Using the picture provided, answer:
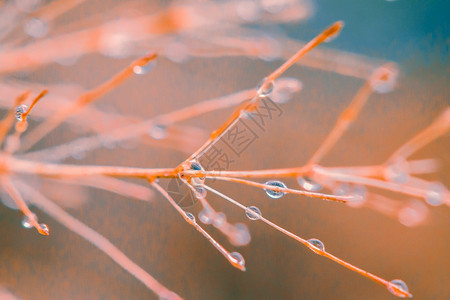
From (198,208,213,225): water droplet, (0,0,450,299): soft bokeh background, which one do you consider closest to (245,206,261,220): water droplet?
(198,208,213,225): water droplet

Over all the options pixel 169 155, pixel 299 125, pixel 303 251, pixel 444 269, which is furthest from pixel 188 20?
pixel 444 269

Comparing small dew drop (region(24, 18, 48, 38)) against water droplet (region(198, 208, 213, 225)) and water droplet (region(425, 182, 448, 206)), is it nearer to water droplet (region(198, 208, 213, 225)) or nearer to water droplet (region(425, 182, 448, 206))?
water droplet (region(198, 208, 213, 225))

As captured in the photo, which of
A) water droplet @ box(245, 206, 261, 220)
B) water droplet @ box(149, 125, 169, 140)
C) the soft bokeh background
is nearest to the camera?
water droplet @ box(245, 206, 261, 220)

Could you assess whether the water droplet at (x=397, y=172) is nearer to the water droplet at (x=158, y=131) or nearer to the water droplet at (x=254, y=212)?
the water droplet at (x=254, y=212)

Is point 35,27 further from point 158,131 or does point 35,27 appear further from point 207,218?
point 207,218

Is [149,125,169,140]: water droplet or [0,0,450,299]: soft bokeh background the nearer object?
[149,125,169,140]: water droplet

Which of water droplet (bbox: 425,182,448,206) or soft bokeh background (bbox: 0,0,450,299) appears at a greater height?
soft bokeh background (bbox: 0,0,450,299)

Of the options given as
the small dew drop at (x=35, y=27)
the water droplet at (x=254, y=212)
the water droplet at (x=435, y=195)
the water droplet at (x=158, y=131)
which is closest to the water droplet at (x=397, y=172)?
the water droplet at (x=435, y=195)

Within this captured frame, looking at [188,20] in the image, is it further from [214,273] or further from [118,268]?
[214,273]

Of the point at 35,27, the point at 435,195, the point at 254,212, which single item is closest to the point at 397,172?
the point at 435,195
